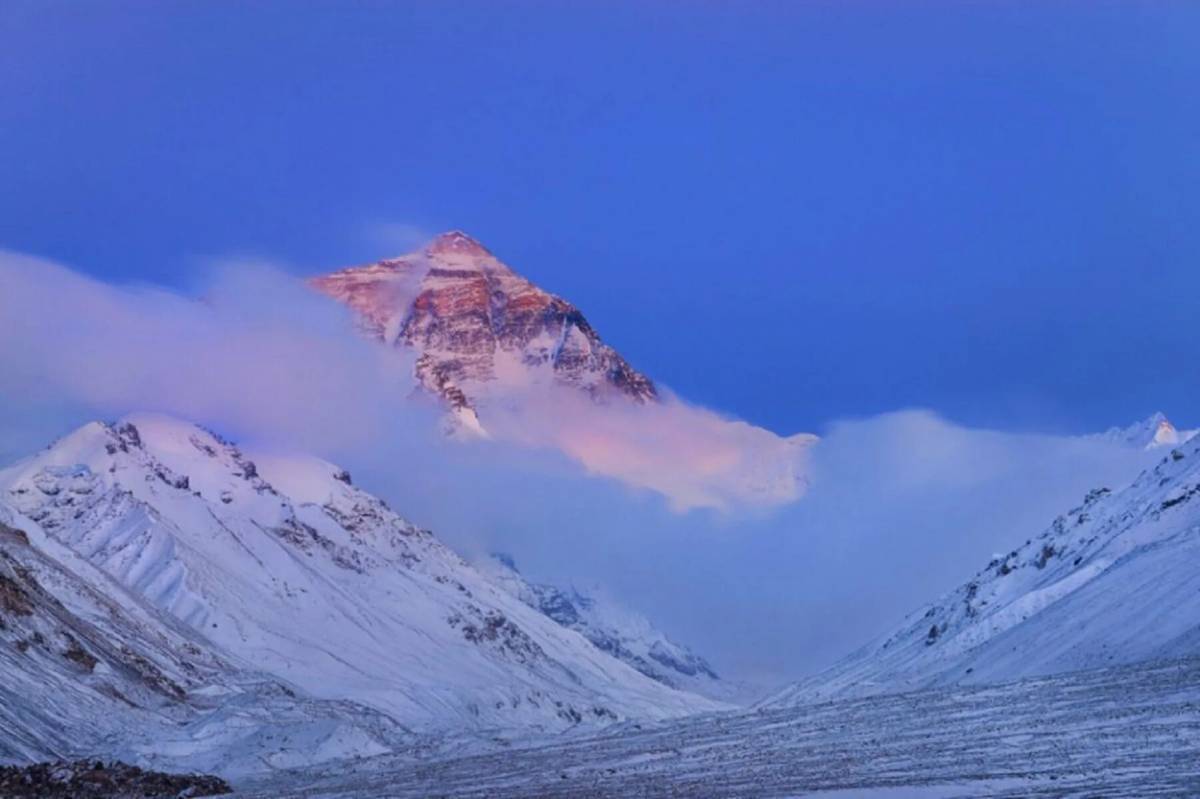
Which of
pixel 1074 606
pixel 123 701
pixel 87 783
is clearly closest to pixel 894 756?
Answer: pixel 87 783

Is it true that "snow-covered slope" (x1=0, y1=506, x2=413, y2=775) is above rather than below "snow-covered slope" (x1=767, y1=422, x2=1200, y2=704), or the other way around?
below

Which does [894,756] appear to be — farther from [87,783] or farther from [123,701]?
[123,701]

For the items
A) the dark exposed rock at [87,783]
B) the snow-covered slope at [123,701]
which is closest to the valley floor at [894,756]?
the dark exposed rock at [87,783]

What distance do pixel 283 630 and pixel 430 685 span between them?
2174cm

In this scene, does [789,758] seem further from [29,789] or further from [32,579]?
[32,579]

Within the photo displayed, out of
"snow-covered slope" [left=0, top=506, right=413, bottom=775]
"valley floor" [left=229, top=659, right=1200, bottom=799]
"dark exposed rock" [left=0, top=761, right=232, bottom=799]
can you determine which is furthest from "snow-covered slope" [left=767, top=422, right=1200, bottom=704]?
"dark exposed rock" [left=0, top=761, right=232, bottom=799]

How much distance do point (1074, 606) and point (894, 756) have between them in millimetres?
48932

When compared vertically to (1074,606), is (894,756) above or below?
below

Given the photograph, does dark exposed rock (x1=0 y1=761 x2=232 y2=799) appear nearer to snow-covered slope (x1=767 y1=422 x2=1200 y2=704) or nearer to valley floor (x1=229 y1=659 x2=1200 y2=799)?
valley floor (x1=229 y1=659 x2=1200 y2=799)

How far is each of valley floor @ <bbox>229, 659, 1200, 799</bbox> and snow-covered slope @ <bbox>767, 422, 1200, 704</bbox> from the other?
12666 millimetres

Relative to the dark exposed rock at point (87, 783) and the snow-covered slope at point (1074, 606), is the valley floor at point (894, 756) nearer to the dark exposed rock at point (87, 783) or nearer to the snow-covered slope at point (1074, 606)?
the dark exposed rock at point (87, 783)

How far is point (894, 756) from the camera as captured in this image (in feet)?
147

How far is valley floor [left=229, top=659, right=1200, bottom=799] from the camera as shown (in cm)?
3603

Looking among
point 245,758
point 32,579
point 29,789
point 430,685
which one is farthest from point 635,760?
point 430,685
